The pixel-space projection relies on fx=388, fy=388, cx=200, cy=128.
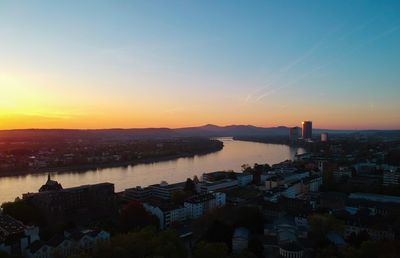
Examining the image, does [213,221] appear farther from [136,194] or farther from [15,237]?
[136,194]

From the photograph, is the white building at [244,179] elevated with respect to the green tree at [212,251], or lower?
lower

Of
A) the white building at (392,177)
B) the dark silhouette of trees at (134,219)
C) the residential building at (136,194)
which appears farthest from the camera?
the white building at (392,177)

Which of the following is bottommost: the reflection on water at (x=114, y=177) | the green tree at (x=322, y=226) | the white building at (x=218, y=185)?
the reflection on water at (x=114, y=177)

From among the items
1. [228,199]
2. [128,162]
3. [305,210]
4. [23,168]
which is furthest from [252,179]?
[23,168]

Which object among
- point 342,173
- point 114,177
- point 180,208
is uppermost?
point 342,173

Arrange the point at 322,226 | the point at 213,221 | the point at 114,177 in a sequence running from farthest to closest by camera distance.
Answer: the point at 114,177 → the point at 213,221 → the point at 322,226

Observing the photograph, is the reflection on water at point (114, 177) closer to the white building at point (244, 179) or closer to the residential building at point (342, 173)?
the white building at point (244, 179)

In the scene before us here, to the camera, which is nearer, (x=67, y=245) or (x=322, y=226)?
(x=67, y=245)

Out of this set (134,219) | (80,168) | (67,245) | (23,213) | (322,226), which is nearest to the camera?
(67,245)

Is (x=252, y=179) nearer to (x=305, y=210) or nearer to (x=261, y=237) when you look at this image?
(x=305, y=210)

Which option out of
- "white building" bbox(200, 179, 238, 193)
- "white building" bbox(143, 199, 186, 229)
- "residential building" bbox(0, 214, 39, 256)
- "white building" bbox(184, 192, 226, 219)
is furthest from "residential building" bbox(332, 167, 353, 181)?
"residential building" bbox(0, 214, 39, 256)

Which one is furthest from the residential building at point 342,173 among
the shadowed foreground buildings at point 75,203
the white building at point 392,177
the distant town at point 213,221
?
the shadowed foreground buildings at point 75,203

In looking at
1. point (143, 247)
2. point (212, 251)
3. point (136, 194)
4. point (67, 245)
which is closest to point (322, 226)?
point (212, 251)
